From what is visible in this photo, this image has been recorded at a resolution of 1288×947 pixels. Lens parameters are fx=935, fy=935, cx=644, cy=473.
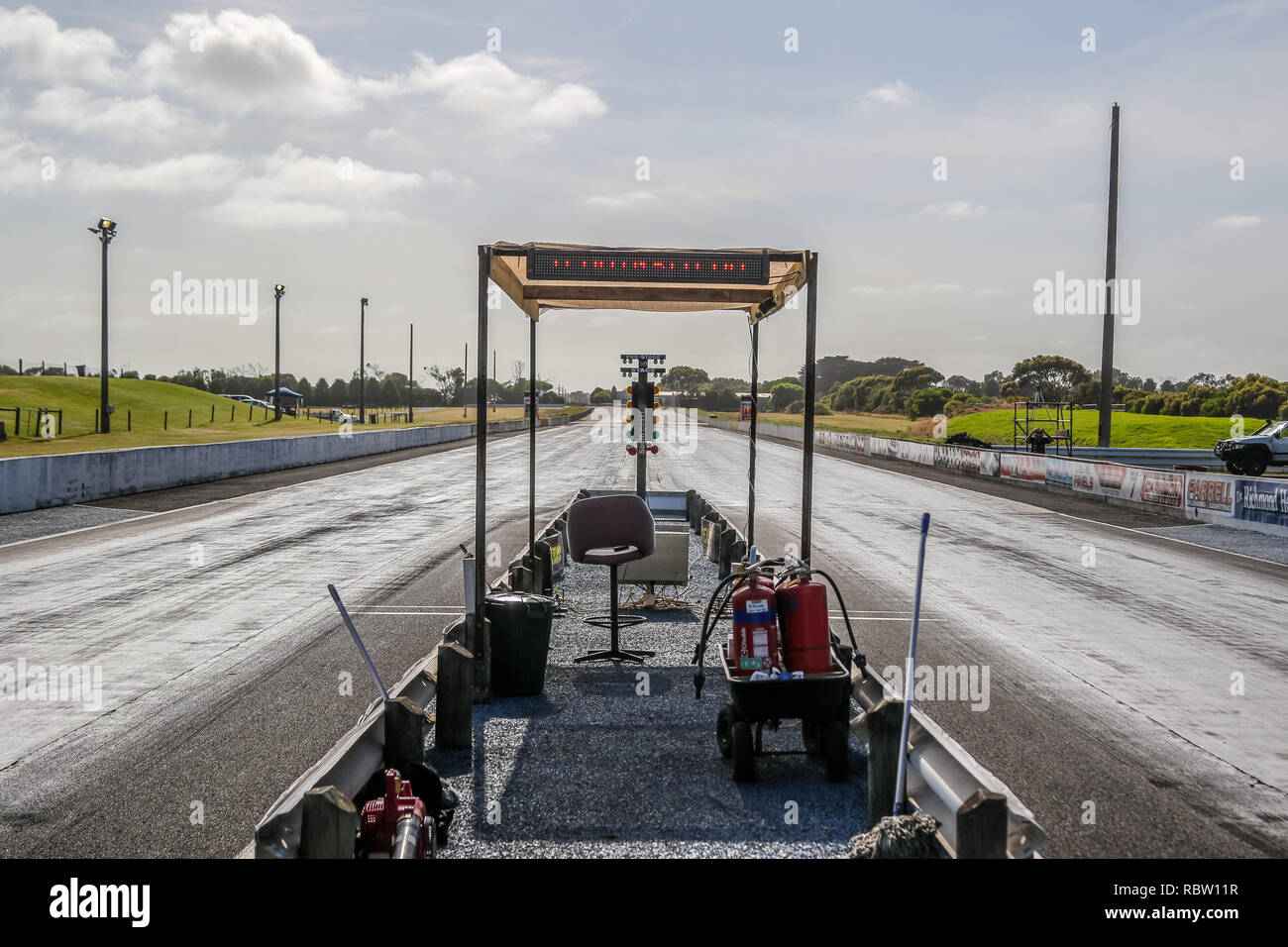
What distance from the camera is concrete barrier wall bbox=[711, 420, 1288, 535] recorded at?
18469 millimetres

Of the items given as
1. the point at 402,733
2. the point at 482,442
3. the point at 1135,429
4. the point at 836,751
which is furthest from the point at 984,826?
the point at 1135,429

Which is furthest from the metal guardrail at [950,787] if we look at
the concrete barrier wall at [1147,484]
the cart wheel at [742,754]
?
the concrete barrier wall at [1147,484]

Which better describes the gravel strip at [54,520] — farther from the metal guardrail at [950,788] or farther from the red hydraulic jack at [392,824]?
the metal guardrail at [950,788]

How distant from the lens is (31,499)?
19.2 meters

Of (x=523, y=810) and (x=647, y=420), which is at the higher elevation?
(x=647, y=420)

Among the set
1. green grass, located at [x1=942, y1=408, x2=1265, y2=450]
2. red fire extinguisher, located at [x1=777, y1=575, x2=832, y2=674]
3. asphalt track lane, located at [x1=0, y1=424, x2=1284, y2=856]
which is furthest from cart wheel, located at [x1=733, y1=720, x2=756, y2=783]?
green grass, located at [x1=942, y1=408, x2=1265, y2=450]

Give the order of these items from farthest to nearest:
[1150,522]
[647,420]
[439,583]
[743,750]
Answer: [1150,522] < [647,420] < [439,583] < [743,750]

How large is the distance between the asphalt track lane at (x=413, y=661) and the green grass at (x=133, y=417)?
26.0 metres

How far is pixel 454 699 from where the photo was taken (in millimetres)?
5910
